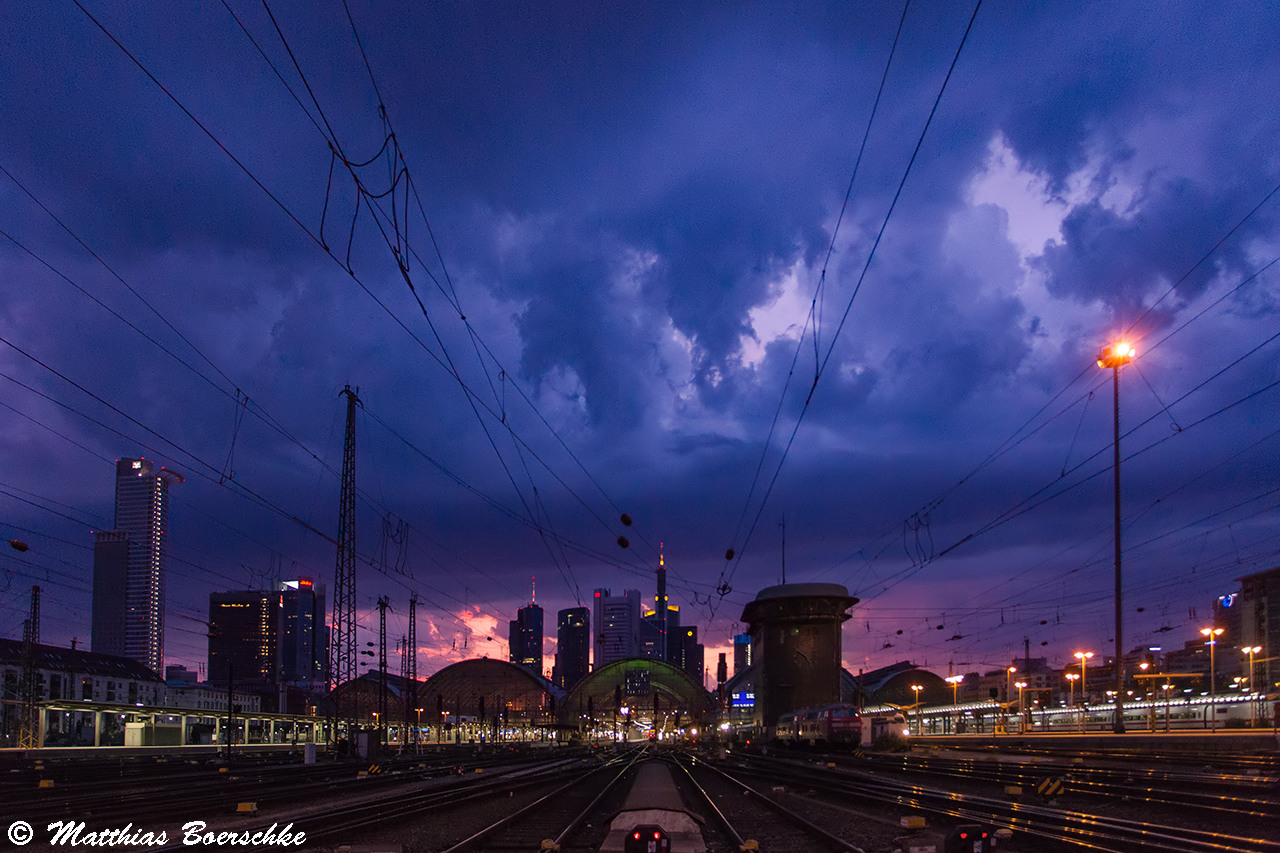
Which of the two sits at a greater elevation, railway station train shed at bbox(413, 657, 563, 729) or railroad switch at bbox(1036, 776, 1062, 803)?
railroad switch at bbox(1036, 776, 1062, 803)

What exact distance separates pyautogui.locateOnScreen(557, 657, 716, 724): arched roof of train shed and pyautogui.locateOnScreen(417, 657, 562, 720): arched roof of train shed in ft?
15.6

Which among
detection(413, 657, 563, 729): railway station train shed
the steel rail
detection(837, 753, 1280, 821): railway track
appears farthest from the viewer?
detection(413, 657, 563, 729): railway station train shed

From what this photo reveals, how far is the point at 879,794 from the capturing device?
26.6 metres

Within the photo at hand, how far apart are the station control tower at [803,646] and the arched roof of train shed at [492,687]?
6380 centimetres

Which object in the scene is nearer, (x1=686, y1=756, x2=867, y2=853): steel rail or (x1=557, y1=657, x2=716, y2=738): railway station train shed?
(x1=686, y1=756, x2=867, y2=853): steel rail

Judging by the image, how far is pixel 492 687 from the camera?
149625mm

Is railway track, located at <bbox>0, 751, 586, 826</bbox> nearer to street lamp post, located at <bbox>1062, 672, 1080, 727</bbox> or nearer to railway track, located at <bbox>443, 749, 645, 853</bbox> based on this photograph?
railway track, located at <bbox>443, 749, 645, 853</bbox>

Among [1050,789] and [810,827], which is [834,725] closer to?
[1050,789]

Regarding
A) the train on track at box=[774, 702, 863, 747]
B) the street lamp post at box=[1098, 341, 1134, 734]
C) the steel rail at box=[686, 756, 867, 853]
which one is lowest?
the train on track at box=[774, 702, 863, 747]

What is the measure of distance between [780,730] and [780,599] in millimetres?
16343

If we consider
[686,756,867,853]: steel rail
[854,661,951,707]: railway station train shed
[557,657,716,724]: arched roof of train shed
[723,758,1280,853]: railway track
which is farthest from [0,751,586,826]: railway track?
[854,661,951,707]: railway station train shed

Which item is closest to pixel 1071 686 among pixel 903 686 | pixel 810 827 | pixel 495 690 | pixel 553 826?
pixel 903 686

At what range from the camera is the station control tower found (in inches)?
3607

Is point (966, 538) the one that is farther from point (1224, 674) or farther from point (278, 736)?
point (1224, 674)
